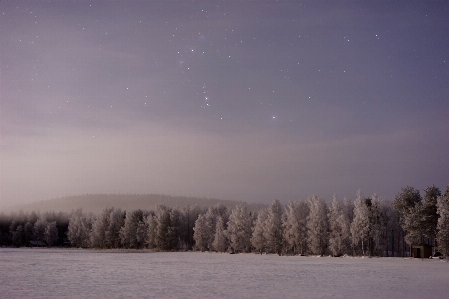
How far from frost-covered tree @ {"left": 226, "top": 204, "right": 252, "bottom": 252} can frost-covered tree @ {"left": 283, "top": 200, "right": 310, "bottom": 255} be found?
1254 centimetres

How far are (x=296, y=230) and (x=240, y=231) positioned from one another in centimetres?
1974

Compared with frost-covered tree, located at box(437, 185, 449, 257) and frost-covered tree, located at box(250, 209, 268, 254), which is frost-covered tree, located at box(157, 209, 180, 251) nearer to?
frost-covered tree, located at box(250, 209, 268, 254)

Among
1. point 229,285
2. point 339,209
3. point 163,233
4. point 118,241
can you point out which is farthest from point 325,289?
point 118,241

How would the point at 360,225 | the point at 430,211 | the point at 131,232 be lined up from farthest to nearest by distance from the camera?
the point at 131,232
the point at 360,225
the point at 430,211

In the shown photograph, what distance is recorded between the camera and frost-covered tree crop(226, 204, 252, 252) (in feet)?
430

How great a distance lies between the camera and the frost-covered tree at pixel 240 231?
13100 centimetres

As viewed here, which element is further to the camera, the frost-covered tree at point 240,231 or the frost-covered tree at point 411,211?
the frost-covered tree at point 240,231

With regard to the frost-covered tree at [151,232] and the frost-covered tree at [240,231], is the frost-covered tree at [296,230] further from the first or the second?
the frost-covered tree at [151,232]

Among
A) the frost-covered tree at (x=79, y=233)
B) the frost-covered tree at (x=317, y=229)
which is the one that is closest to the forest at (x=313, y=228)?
the frost-covered tree at (x=317, y=229)

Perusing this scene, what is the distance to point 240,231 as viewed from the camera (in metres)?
132

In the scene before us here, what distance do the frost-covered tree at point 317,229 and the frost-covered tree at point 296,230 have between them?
213 cm

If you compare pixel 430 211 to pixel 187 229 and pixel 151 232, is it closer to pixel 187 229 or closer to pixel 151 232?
pixel 151 232

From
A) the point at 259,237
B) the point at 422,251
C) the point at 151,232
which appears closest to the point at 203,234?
the point at 151,232

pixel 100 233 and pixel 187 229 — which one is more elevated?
pixel 187 229
